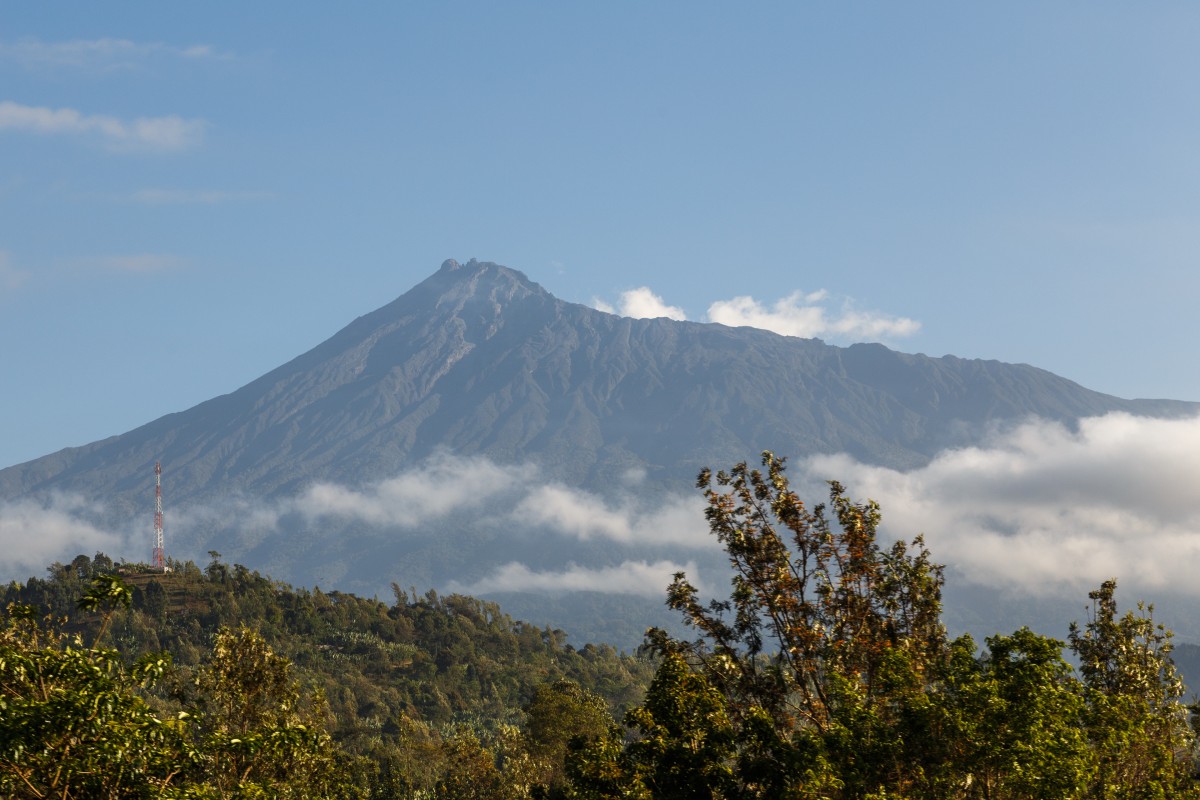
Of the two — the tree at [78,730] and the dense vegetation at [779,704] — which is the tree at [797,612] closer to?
the dense vegetation at [779,704]

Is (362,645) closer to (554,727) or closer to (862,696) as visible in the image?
(554,727)

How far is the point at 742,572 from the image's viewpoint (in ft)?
83.3

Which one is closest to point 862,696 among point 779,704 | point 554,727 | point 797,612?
point 797,612

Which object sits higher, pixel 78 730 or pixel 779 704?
pixel 78 730

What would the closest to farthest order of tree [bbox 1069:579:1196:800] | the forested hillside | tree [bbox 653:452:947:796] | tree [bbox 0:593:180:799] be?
tree [bbox 0:593:180:799] → tree [bbox 1069:579:1196:800] → tree [bbox 653:452:947:796] → the forested hillside

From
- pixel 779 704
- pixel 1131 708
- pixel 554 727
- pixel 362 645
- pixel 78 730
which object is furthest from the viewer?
pixel 362 645

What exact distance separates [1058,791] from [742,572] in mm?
7827

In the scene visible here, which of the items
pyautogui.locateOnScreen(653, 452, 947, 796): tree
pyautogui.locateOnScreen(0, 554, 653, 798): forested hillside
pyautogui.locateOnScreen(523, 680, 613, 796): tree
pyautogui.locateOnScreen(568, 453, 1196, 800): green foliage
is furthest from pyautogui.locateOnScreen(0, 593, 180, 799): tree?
pyautogui.locateOnScreen(0, 554, 653, 798): forested hillside

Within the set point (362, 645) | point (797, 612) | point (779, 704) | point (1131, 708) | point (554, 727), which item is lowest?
point (362, 645)

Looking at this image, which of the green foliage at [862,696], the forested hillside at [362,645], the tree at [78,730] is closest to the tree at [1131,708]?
the green foliage at [862,696]

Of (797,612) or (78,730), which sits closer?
Answer: (78,730)

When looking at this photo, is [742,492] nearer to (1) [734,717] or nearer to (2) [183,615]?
(1) [734,717]

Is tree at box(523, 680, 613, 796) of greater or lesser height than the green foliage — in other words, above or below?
below

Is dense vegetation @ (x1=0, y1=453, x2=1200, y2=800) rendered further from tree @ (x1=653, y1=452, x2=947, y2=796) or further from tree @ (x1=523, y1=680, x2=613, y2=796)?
tree @ (x1=523, y1=680, x2=613, y2=796)
